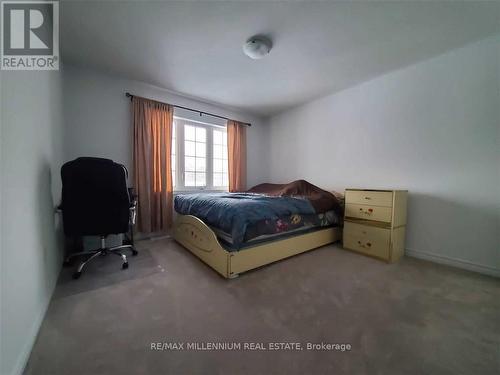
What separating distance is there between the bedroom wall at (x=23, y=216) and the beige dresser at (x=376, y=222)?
8.99 ft

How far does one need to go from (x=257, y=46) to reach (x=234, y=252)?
1982 millimetres

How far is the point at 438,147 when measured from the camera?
2062mm

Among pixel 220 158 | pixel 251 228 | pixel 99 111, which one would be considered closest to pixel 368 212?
pixel 251 228

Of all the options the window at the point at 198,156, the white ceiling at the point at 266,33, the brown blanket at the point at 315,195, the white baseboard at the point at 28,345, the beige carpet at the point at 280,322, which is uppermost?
the white ceiling at the point at 266,33

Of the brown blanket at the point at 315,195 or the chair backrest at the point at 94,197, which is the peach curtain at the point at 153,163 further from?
the brown blanket at the point at 315,195

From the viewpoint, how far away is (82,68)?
2350mm

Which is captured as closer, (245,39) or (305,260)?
(245,39)

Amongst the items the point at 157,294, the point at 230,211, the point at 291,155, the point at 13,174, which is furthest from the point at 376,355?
the point at 291,155

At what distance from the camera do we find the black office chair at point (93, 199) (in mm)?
1592

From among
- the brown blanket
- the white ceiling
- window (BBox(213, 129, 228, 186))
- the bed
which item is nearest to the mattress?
the bed

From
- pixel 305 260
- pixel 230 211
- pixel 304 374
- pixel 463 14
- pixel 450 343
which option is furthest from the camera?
pixel 305 260

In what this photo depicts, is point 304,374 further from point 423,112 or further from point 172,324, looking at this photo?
point 423,112

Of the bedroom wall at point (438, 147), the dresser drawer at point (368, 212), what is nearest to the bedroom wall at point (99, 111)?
the bedroom wall at point (438, 147)

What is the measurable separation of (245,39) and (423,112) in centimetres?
216
